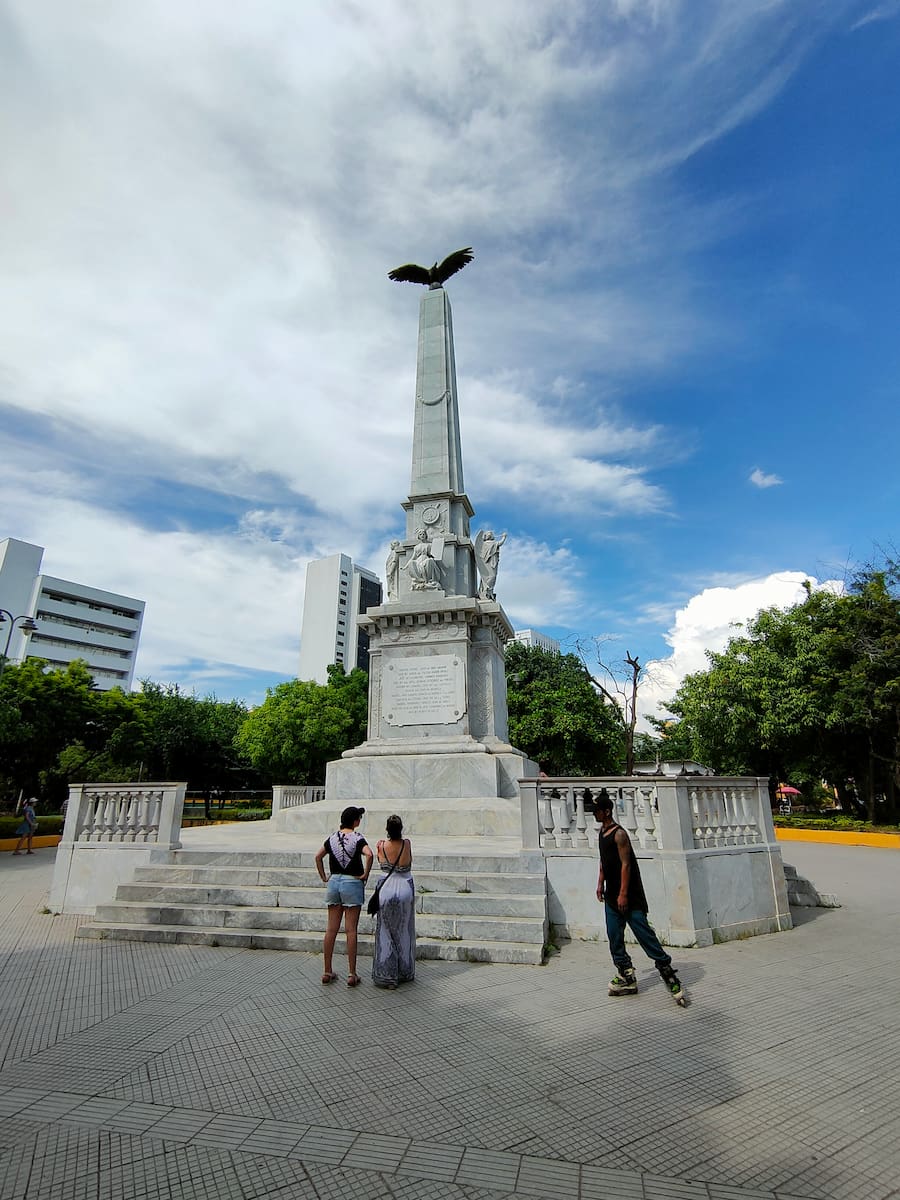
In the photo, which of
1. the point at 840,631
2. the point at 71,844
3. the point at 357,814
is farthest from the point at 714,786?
the point at 840,631

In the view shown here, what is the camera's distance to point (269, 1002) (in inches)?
213

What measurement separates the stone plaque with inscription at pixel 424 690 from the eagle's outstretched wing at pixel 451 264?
38.6 ft

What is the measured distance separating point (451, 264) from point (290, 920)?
58.0ft

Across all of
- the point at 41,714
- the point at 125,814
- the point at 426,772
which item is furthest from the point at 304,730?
the point at 125,814

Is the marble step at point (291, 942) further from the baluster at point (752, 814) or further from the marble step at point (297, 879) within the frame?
the baluster at point (752, 814)

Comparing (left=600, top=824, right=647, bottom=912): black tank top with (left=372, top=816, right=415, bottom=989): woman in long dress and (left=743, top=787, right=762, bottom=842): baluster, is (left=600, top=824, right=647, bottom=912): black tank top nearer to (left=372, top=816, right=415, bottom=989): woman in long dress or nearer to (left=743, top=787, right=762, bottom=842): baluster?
(left=372, top=816, right=415, bottom=989): woman in long dress

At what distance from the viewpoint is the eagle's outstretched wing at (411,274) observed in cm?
1869

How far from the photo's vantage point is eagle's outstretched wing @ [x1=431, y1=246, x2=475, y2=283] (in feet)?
60.2

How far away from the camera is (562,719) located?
31062 mm

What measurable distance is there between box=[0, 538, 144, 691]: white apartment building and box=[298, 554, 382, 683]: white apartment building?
2537 centimetres

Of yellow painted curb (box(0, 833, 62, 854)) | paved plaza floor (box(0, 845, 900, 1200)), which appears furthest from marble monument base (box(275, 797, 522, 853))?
yellow painted curb (box(0, 833, 62, 854))

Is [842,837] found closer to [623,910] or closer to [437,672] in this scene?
[437,672]

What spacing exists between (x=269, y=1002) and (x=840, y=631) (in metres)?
27.6

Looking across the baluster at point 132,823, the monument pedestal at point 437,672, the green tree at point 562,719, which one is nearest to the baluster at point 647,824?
the monument pedestal at point 437,672
